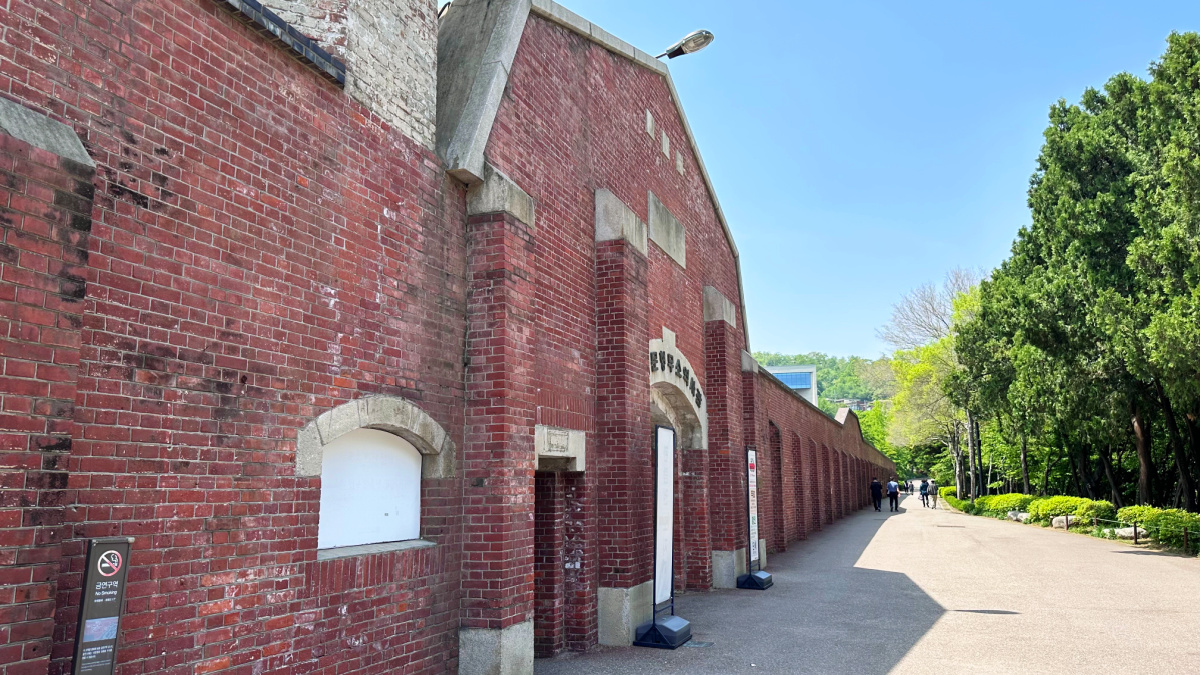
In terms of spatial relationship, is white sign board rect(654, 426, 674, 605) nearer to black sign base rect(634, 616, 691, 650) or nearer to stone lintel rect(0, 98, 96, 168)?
black sign base rect(634, 616, 691, 650)

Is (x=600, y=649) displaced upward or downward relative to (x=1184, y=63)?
downward

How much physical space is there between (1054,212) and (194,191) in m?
24.2

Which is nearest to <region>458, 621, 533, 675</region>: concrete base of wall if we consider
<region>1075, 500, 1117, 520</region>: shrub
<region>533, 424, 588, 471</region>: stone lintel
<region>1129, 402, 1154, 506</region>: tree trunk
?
<region>533, 424, 588, 471</region>: stone lintel

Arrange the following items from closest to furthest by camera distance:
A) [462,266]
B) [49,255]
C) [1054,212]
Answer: [49,255] → [462,266] → [1054,212]

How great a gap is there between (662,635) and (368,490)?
4348mm

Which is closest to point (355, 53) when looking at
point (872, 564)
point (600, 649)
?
point (600, 649)

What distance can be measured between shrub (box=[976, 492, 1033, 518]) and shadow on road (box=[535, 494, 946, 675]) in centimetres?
2022

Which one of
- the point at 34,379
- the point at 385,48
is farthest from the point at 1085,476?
the point at 34,379

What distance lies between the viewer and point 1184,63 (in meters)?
17.3

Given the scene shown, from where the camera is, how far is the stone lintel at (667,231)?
12.2 metres

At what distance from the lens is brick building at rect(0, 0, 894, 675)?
378cm

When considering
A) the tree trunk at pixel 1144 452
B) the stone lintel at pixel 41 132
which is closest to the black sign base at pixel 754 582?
the stone lintel at pixel 41 132

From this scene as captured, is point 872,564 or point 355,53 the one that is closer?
point 355,53

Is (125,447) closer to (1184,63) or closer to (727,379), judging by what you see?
(727,379)
